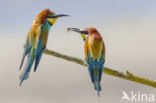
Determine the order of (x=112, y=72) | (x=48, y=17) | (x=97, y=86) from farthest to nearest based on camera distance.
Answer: (x=48, y=17) < (x=112, y=72) < (x=97, y=86)

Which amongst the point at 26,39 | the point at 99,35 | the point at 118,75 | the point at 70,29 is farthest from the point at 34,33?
the point at 118,75

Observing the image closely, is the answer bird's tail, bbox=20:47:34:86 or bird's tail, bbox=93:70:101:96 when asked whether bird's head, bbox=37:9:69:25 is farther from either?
bird's tail, bbox=93:70:101:96

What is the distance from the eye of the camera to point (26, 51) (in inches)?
121

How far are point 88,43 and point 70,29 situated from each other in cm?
22

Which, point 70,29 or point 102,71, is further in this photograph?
point 70,29

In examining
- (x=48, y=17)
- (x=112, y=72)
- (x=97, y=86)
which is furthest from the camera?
(x=48, y=17)

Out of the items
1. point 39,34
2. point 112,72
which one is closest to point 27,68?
point 39,34

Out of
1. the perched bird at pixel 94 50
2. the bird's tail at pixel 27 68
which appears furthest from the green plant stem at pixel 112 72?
the bird's tail at pixel 27 68

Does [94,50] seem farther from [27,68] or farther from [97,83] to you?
[27,68]

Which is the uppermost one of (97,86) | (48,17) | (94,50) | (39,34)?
(48,17)

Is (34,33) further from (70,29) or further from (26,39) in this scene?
(70,29)

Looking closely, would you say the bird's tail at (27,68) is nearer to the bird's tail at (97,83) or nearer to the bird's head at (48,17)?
the bird's head at (48,17)

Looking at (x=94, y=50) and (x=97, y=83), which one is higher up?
(x=94, y=50)

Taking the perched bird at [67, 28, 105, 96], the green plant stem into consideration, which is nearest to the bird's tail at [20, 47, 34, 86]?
the green plant stem
